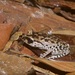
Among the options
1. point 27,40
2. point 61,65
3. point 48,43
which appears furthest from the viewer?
point 48,43

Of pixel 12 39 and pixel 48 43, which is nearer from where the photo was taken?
pixel 12 39

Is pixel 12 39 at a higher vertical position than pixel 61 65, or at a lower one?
higher

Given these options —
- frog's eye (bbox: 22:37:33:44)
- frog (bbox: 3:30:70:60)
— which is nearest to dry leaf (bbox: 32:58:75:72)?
frog (bbox: 3:30:70:60)

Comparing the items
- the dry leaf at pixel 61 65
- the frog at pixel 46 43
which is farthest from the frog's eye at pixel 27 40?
the dry leaf at pixel 61 65

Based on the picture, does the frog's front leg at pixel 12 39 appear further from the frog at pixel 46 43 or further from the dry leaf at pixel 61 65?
the dry leaf at pixel 61 65

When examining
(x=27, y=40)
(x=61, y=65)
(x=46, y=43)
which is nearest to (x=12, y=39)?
(x=27, y=40)

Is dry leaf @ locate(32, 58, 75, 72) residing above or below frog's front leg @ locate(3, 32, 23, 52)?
below

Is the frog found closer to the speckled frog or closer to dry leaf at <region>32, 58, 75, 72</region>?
the speckled frog

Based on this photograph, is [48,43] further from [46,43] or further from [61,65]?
[61,65]
